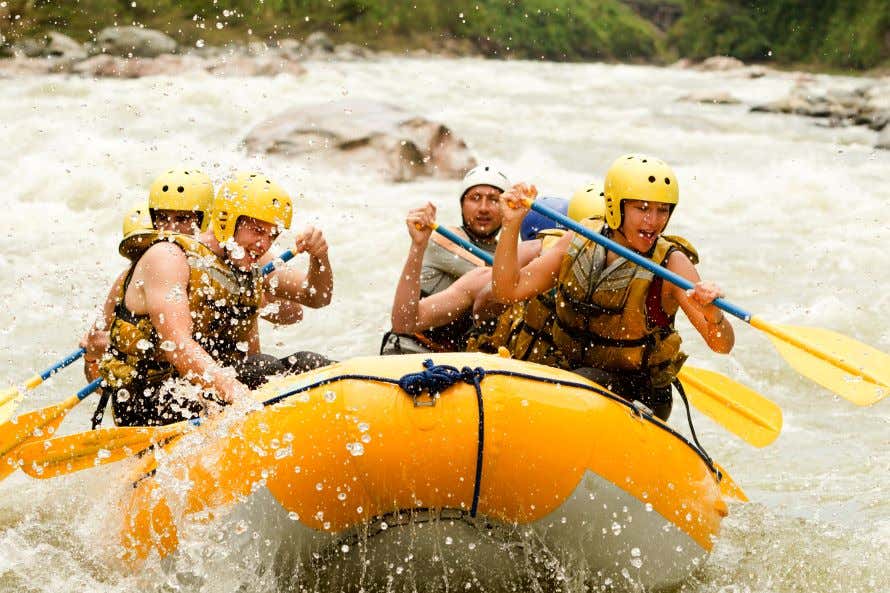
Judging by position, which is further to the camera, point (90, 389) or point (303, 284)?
point (303, 284)

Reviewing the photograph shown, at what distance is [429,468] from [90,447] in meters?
1.26

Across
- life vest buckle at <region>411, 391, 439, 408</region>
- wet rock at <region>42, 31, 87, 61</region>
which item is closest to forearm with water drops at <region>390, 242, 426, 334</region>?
life vest buckle at <region>411, 391, 439, 408</region>

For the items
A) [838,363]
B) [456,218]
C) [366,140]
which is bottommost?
[456,218]

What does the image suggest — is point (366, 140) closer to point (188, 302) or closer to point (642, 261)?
point (188, 302)

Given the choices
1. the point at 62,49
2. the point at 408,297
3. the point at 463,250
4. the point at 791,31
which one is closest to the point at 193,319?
the point at 408,297

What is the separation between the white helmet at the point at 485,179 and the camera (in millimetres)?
5293

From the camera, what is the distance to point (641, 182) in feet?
13.0

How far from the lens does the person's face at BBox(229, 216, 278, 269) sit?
13.5 feet

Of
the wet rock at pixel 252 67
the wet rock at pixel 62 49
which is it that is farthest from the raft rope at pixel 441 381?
the wet rock at pixel 62 49

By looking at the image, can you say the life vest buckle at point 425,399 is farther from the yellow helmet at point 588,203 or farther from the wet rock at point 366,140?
the wet rock at point 366,140

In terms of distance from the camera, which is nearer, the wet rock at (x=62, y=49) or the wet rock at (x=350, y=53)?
the wet rock at (x=62, y=49)

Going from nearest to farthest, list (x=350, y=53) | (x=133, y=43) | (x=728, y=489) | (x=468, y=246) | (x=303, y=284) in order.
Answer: (x=728, y=489) < (x=303, y=284) < (x=468, y=246) < (x=133, y=43) < (x=350, y=53)

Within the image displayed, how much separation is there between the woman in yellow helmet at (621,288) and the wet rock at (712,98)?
74.5ft

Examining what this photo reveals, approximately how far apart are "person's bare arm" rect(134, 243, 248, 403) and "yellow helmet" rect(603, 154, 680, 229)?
1451 millimetres
